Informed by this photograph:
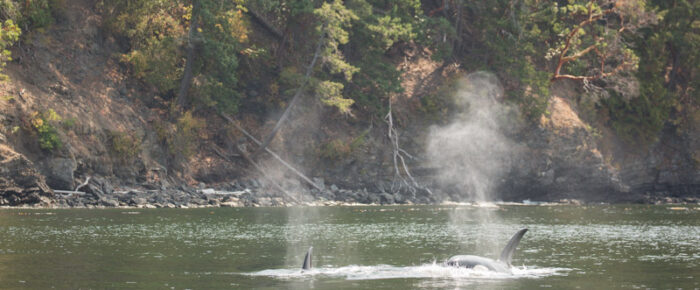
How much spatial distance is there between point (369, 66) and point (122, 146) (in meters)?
18.8

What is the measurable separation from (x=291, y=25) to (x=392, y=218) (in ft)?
75.0

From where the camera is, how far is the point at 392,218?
44.2 metres

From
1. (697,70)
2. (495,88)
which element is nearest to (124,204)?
(495,88)

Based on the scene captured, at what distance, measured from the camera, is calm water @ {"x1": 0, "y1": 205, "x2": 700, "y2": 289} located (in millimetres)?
20844

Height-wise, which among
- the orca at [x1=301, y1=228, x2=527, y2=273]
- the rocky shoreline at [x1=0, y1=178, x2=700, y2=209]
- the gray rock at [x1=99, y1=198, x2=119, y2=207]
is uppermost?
the rocky shoreline at [x1=0, y1=178, x2=700, y2=209]

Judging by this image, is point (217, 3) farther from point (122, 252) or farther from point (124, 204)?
point (122, 252)

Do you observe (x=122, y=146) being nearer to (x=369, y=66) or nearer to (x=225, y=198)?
(x=225, y=198)

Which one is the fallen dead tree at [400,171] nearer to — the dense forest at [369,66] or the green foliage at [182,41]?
the dense forest at [369,66]

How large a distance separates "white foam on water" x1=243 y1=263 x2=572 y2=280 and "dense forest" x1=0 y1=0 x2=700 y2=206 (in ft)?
99.6

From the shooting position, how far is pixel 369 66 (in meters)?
62.7

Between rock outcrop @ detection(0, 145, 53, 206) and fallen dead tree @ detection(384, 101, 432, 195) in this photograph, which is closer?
rock outcrop @ detection(0, 145, 53, 206)

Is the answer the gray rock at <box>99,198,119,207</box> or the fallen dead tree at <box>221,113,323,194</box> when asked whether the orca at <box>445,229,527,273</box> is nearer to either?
the gray rock at <box>99,198,119,207</box>

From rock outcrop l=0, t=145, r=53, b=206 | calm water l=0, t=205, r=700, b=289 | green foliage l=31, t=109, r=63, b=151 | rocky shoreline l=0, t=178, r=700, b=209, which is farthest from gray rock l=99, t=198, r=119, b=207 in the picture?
green foliage l=31, t=109, r=63, b=151

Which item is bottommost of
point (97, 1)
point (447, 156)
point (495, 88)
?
point (447, 156)
